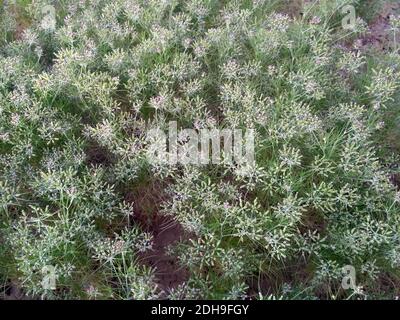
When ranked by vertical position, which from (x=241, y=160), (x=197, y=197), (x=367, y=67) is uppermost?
(x=367, y=67)

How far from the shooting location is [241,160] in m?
2.65

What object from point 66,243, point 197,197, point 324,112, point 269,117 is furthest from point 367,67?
point 66,243

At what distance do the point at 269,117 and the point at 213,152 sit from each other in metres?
0.54

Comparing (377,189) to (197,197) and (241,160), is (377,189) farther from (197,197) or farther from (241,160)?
(197,197)

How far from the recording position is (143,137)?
9.32 ft

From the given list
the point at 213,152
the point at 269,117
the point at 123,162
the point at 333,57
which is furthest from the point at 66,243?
the point at 333,57

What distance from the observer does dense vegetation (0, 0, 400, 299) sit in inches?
96.9

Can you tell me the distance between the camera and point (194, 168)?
8.86ft

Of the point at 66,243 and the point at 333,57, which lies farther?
the point at 333,57

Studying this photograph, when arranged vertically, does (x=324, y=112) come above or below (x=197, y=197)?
above

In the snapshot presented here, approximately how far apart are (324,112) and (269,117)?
621 millimetres

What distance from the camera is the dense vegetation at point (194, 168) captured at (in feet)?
8.07
